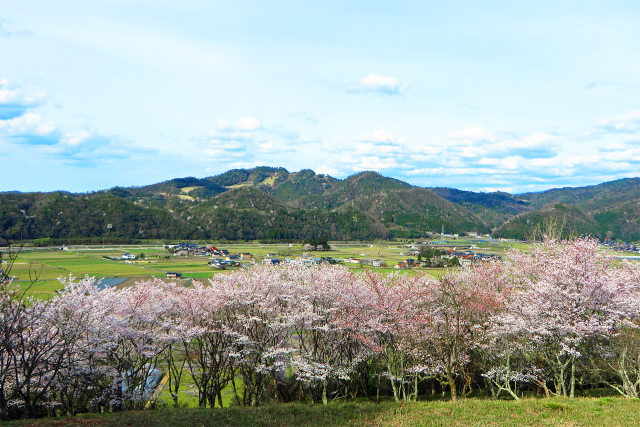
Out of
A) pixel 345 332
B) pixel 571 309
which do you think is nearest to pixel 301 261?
pixel 345 332

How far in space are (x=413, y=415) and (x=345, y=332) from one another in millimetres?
7903

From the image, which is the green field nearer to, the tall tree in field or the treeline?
the treeline

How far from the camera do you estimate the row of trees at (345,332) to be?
720 inches

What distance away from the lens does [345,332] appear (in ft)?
72.5

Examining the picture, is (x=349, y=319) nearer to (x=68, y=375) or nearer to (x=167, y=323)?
(x=167, y=323)

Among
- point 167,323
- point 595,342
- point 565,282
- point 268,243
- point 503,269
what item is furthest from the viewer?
point 268,243

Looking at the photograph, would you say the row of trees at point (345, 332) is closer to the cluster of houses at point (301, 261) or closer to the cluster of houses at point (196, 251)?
the cluster of houses at point (301, 261)

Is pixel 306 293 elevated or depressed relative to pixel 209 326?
elevated

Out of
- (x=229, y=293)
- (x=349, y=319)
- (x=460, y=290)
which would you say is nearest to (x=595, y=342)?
(x=460, y=290)

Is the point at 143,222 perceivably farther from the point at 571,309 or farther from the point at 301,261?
the point at 571,309

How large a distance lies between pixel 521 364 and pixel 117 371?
71.7 feet

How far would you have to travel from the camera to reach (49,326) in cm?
1709

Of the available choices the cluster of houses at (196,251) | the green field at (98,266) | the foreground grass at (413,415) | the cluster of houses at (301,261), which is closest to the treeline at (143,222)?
the green field at (98,266)

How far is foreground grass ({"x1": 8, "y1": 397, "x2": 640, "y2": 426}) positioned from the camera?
44.1 ft
